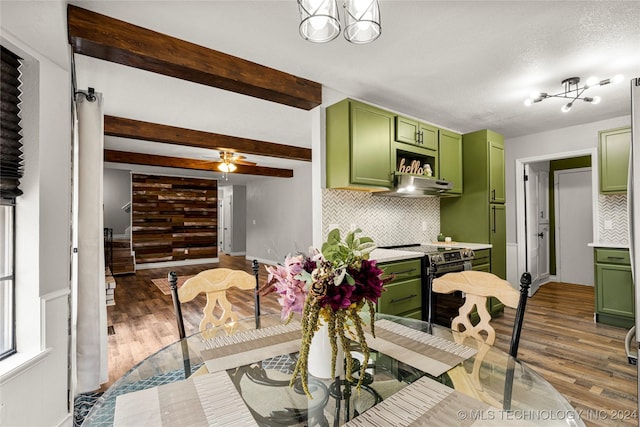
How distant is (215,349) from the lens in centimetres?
124

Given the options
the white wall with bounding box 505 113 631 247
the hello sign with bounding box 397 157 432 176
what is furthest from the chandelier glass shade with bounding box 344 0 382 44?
the white wall with bounding box 505 113 631 247

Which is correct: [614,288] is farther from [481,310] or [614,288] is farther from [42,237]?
[42,237]

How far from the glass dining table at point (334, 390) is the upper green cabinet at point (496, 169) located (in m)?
3.26

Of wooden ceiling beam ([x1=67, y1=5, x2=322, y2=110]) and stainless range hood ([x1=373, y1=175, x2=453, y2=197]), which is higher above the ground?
wooden ceiling beam ([x1=67, y1=5, x2=322, y2=110])

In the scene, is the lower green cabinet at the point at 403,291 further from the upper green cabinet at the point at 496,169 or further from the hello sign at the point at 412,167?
the upper green cabinet at the point at 496,169

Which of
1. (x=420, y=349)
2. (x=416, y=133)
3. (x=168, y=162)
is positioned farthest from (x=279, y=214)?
(x=420, y=349)

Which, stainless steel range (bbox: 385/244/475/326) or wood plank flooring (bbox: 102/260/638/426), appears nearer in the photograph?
wood plank flooring (bbox: 102/260/638/426)

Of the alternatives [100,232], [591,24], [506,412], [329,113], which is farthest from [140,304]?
[591,24]

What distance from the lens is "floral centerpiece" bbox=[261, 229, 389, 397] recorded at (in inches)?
34.4

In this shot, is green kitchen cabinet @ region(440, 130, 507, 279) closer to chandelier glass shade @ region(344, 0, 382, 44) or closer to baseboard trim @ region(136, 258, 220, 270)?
chandelier glass shade @ region(344, 0, 382, 44)

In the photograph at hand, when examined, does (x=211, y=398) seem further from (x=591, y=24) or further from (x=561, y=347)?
(x=561, y=347)

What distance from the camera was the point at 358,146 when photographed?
2932 mm

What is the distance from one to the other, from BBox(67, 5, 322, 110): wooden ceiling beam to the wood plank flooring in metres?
2.31

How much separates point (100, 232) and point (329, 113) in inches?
86.6
